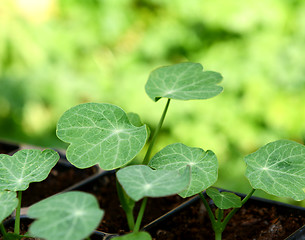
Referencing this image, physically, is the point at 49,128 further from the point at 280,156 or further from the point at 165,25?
the point at 280,156

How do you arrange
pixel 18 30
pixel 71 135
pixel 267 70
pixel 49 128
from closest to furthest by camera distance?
pixel 71 135 < pixel 267 70 < pixel 18 30 < pixel 49 128

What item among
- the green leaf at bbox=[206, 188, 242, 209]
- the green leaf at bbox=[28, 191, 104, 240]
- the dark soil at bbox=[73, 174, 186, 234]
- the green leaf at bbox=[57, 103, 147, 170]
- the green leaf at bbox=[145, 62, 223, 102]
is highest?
the green leaf at bbox=[145, 62, 223, 102]

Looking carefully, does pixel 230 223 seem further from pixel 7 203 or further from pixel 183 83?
pixel 7 203

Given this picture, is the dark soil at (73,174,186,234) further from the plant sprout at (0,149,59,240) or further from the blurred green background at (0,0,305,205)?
the blurred green background at (0,0,305,205)

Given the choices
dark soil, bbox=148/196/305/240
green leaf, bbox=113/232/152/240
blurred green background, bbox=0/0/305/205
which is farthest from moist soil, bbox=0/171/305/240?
blurred green background, bbox=0/0/305/205

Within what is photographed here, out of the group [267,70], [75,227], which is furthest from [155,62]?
[75,227]

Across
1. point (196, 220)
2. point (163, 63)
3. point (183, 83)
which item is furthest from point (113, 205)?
point (163, 63)

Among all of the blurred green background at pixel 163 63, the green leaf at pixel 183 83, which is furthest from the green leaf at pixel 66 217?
the blurred green background at pixel 163 63

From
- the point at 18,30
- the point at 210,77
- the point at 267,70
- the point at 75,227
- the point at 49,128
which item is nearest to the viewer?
the point at 75,227
